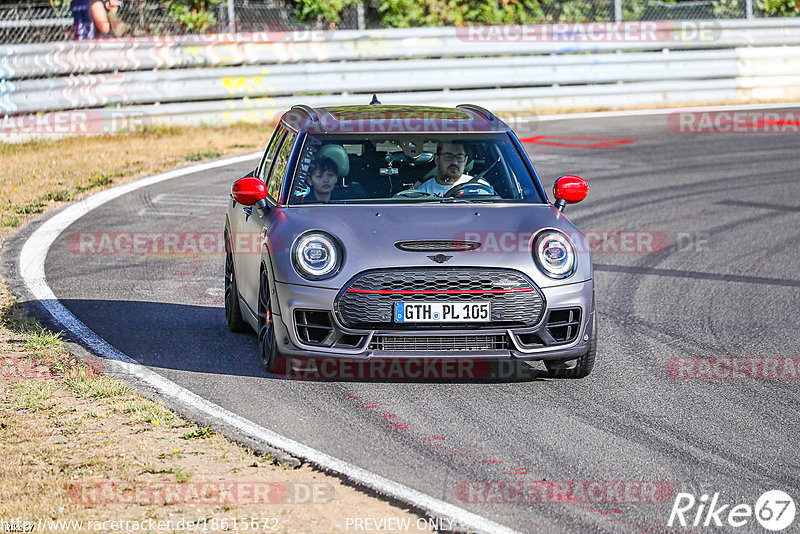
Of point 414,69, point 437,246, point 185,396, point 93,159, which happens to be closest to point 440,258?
point 437,246

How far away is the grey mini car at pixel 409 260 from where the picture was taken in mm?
6566

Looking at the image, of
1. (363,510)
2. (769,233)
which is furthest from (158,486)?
(769,233)

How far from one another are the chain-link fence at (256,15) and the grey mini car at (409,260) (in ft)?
38.7

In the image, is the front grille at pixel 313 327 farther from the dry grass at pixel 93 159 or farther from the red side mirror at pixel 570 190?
the dry grass at pixel 93 159

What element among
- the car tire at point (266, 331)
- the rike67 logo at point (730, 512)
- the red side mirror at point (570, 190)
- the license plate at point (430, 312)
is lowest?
the rike67 logo at point (730, 512)

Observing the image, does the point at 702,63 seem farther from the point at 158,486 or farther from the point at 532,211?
the point at 158,486

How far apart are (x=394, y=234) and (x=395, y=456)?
5.21 feet

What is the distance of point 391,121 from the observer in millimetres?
7785

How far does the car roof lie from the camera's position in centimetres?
774

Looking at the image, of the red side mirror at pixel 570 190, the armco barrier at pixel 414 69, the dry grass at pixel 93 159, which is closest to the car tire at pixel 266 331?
the red side mirror at pixel 570 190

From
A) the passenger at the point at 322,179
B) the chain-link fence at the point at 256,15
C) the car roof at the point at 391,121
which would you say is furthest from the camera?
the chain-link fence at the point at 256,15

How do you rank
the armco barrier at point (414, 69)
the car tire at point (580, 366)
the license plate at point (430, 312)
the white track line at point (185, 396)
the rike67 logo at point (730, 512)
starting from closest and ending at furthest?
the rike67 logo at point (730, 512) → the white track line at point (185, 396) → the license plate at point (430, 312) → the car tire at point (580, 366) → the armco barrier at point (414, 69)

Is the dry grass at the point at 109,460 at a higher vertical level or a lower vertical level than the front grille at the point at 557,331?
lower

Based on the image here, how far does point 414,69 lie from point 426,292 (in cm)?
1451
